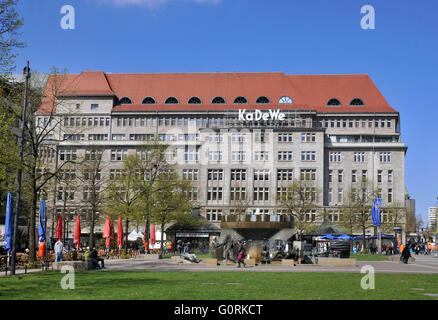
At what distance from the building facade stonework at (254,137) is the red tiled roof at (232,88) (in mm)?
202

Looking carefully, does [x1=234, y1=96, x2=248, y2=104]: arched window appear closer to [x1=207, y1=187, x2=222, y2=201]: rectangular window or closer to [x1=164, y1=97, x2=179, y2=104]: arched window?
[x1=164, y1=97, x2=179, y2=104]: arched window

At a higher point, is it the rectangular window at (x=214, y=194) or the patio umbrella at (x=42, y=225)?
the rectangular window at (x=214, y=194)

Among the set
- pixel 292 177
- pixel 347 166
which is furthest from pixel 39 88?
pixel 347 166

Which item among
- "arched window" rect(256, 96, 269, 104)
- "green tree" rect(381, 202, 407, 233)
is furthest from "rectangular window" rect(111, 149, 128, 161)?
"green tree" rect(381, 202, 407, 233)

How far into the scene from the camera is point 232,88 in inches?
4230

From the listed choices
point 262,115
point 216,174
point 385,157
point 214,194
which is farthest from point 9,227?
point 385,157

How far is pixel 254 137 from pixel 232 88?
13451mm

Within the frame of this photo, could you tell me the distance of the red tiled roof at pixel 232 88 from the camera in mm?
103375

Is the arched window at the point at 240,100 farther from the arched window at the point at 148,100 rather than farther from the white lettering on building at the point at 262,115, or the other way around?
the arched window at the point at 148,100

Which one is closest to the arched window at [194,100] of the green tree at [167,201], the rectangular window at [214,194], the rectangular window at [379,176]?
the rectangular window at [214,194]

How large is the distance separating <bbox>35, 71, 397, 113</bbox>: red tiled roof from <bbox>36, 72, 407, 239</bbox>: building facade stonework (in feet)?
0.66

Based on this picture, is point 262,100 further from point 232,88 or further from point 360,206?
point 360,206
